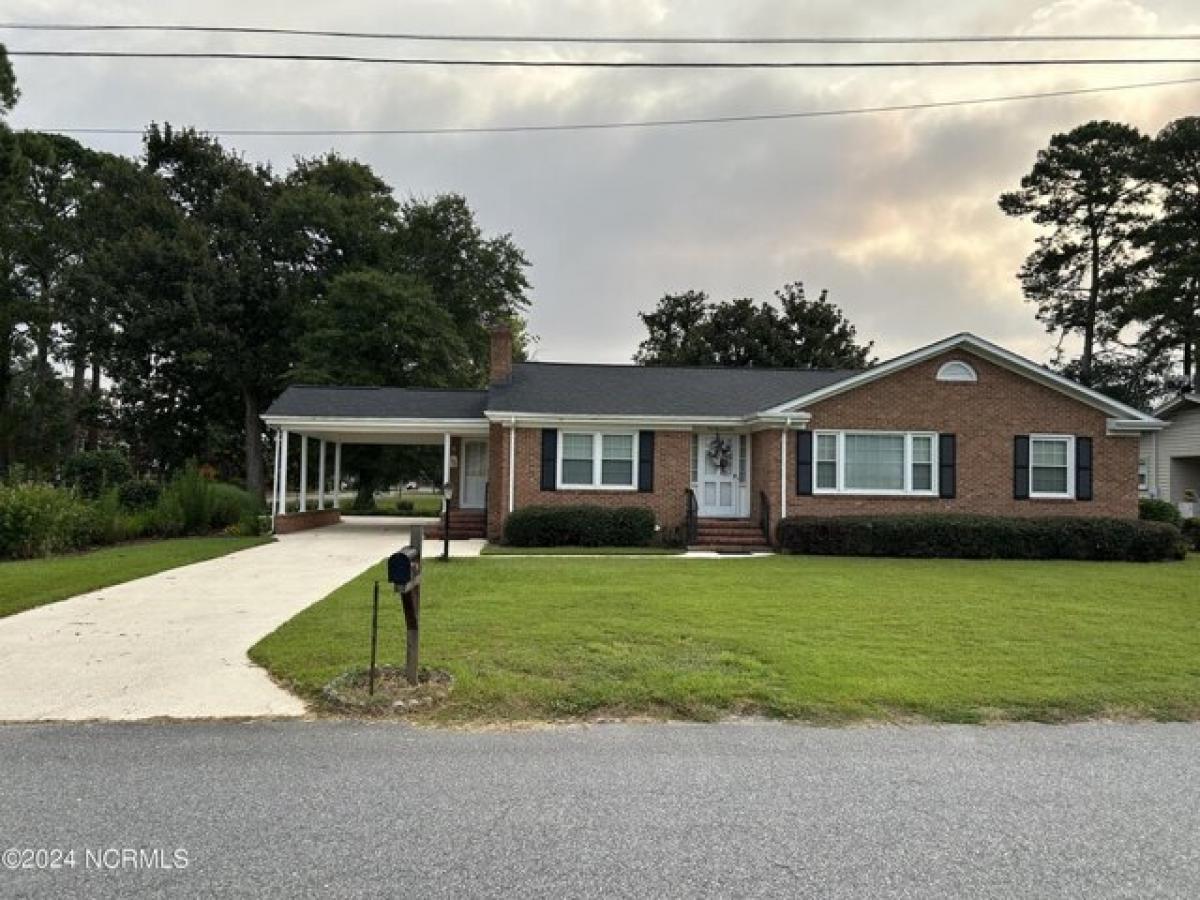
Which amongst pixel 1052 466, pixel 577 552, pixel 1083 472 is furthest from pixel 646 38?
pixel 1083 472

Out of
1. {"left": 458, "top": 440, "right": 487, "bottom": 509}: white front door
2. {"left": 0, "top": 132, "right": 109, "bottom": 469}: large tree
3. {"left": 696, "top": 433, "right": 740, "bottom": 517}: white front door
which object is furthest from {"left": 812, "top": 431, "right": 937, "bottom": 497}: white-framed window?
{"left": 0, "top": 132, "right": 109, "bottom": 469}: large tree

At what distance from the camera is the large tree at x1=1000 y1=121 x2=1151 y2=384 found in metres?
34.9

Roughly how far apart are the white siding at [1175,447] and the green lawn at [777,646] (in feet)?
61.3

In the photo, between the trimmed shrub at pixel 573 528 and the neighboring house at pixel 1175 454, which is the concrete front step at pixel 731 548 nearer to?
the trimmed shrub at pixel 573 528

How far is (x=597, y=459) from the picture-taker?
17.9 m

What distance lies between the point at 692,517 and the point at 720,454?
224 centimetres

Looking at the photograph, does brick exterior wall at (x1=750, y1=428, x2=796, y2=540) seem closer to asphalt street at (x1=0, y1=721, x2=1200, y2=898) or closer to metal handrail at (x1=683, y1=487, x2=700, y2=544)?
metal handrail at (x1=683, y1=487, x2=700, y2=544)

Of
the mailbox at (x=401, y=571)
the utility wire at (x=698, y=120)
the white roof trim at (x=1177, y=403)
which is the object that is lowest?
the mailbox at (x=401, y=571)

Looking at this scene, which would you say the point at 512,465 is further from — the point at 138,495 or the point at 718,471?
the point at 138,495

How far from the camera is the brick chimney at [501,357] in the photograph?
1962 cm

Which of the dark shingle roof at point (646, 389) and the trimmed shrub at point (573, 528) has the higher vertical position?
the dark shingle roof at point (646, 389)

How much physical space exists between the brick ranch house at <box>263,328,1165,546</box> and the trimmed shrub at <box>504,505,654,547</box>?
1038 millimetres

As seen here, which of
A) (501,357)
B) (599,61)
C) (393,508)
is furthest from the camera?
(393,508)

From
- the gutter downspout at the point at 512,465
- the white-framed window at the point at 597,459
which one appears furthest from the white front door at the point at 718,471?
the gutter downspout at the point at 512,465
